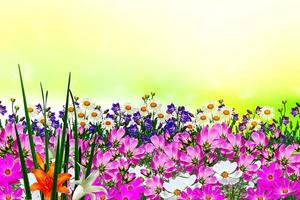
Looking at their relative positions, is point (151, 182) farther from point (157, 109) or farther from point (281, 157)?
point (157, 109)

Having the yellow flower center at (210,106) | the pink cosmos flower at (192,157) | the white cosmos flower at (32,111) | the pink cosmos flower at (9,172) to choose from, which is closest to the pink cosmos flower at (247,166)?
the pink cosmos flower at (192,157)

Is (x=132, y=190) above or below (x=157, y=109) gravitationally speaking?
below

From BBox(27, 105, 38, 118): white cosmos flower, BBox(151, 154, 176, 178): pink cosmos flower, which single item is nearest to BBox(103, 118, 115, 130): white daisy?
BBox(27, 105, 38, 118): white cosmos flower

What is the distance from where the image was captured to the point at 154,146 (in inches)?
171

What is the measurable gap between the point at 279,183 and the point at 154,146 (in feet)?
3.35

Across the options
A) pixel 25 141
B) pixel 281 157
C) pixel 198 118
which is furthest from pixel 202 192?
pixel 198 118

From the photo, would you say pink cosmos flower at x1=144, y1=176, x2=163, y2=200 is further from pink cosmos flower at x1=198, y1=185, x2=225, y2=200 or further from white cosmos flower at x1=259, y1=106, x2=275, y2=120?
white cosmos flower at x1=259, y1=106, x2=275, y2=120

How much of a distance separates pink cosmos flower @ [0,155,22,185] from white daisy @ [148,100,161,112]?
378 cm

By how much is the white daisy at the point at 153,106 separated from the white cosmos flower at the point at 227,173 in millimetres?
3298

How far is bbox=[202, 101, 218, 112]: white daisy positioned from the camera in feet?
22.6

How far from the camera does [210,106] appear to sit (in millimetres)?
6898

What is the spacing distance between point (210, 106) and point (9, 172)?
380cm

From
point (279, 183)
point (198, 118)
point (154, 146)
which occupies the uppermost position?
point (198, 118)

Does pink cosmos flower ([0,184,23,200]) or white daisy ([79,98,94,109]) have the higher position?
white daisy ([79,98,94,109])
